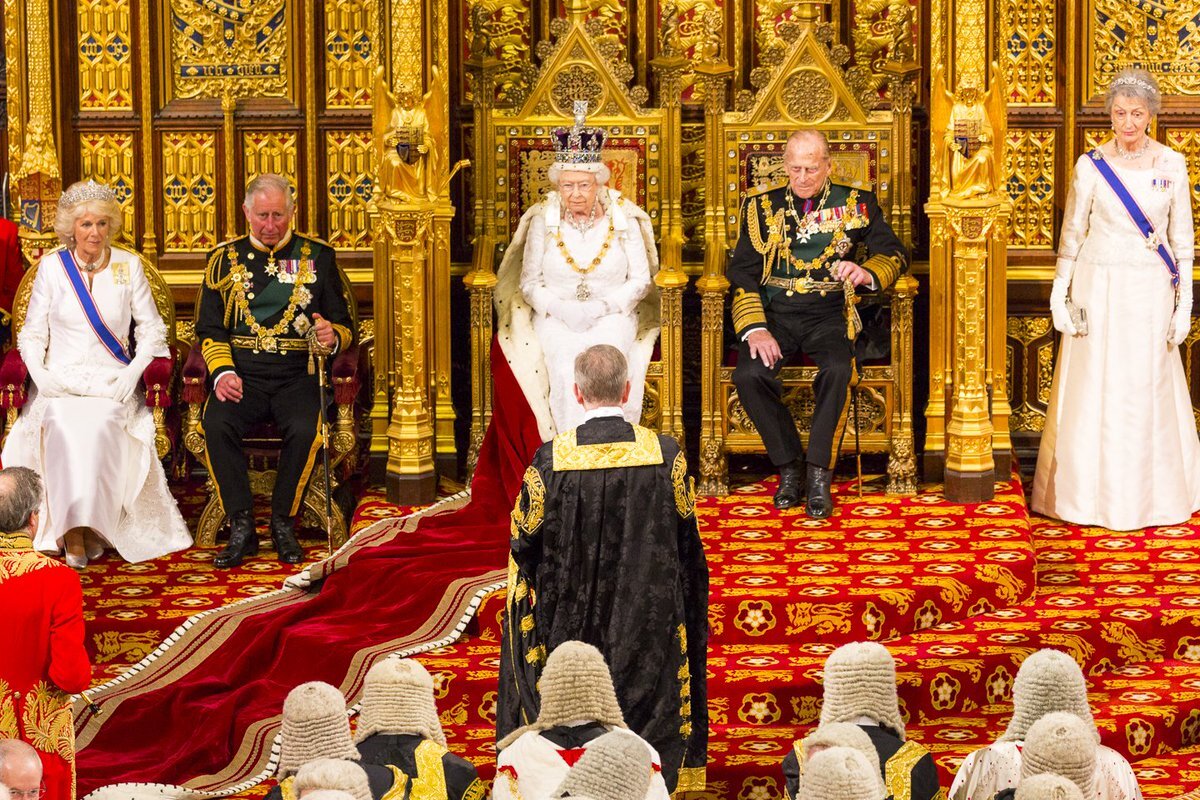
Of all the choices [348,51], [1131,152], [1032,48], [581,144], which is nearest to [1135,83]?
[1131,152]

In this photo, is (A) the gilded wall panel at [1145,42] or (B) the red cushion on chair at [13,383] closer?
(B) the red cushion on chair at [13,383]

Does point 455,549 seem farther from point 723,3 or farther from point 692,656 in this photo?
point 723,3

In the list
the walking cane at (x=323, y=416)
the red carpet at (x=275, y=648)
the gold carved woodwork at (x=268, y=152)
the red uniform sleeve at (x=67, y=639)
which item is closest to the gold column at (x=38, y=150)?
the gold carved woodwork at (x=268, y=152)

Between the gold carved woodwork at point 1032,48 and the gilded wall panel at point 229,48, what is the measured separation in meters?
3.29

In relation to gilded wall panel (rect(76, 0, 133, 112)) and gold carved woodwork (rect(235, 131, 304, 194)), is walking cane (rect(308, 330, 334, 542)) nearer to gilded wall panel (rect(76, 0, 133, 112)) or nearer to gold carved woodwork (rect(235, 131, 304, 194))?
gold carved woodwork (rect(235, 131, 304, 194))

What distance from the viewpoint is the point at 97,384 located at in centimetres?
963

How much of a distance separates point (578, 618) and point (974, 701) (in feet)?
6.25

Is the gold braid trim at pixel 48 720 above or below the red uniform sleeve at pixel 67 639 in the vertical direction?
below

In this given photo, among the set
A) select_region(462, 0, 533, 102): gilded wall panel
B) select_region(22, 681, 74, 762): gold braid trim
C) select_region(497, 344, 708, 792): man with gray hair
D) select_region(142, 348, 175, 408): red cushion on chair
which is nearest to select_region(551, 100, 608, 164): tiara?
select_region(462, 0, 533, 102): gilded wall panel

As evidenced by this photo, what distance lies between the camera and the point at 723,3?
1105 cm

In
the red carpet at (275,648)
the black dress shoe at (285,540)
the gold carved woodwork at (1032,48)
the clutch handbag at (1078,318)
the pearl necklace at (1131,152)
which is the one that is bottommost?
the red carpet at (275,648)

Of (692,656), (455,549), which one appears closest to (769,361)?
(455,549)

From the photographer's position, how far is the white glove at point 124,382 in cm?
962

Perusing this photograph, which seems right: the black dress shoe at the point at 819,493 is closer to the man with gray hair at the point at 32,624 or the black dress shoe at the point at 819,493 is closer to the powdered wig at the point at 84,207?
the powdered wig at the point at 84,207
